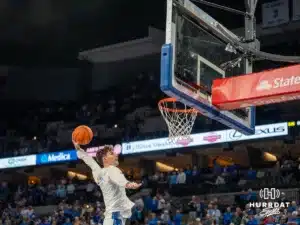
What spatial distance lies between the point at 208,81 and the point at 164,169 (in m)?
21.1

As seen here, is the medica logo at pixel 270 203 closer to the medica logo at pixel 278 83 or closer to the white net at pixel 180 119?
the white net at pixel 180 119

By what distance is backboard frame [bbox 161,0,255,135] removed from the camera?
9727 millimetres

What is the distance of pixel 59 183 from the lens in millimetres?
29938

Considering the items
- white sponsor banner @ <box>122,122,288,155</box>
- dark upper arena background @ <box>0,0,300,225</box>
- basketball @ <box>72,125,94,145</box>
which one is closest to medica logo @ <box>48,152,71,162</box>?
dark upper arena background @ <box>0,0,300,225</box>

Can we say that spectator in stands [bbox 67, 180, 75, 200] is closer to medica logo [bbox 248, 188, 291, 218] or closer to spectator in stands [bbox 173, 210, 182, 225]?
spectator in stands [bbox 173, 210, 182, 225]

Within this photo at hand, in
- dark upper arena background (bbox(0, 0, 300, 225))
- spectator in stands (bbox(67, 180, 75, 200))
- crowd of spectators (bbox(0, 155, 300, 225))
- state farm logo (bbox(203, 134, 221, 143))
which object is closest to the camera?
crowd of spectators (bbox(0, 155, 300, 225))

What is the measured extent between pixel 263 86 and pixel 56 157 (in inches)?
851

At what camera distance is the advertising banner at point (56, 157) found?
29.8 meters

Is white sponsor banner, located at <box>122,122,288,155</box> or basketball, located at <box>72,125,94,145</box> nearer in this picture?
basketball, located at <box>72,125,94,145</box>

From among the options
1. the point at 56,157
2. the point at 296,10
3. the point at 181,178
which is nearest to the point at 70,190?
the point at 56,157

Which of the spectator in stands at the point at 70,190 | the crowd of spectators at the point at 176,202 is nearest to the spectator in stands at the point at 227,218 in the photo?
the crowd of spectators at the point at 176,202

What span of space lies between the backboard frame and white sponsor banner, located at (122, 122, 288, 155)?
38.3 feet

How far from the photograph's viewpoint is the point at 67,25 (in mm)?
28625

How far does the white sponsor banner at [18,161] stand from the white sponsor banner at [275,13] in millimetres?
13047
